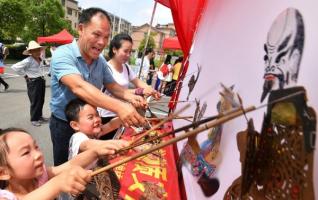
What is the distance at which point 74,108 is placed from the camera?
81.7 inches

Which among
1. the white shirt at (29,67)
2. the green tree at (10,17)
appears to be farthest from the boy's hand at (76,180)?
the green tree at (10,17)

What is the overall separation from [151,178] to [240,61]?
737 millimetres

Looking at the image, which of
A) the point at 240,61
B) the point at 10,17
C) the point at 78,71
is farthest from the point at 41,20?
the point at 240,61

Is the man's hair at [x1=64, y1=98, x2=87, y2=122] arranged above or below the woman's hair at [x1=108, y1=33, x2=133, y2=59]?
below

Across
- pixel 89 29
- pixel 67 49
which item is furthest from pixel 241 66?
pixel 67 49

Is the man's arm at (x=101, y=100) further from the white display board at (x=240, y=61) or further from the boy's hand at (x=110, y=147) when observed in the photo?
the white display board at (x=240, y=61)

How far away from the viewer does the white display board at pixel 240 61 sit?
0.74 metres

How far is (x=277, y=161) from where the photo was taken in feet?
2.60

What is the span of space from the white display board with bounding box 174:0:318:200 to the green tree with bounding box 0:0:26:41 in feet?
84.3

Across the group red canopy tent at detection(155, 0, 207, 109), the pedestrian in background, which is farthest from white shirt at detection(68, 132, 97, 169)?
the pedestrian in background

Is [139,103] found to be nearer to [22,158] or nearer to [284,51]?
[22,158]

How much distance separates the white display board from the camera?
29.2 inches

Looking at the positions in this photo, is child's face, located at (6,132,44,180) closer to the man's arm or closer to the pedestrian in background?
the man's arm

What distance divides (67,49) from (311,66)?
1.77 metres
